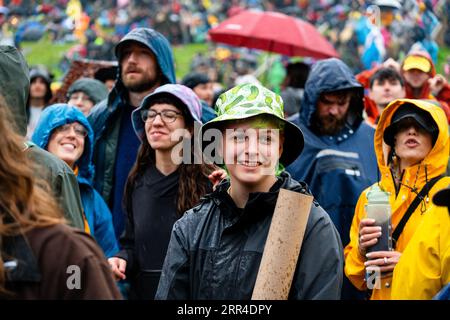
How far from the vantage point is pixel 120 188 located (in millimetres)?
6625

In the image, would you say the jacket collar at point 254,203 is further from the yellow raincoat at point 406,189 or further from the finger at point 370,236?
the yellow raincoat at point 406,189

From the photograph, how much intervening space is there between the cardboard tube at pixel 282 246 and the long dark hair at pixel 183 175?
2143 millimetres

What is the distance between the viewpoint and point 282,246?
3580mm

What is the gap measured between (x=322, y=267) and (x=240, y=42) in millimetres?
9023

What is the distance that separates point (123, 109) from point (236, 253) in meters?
3.37

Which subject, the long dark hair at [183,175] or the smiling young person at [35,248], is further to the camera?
the long dark hair at [183,175]

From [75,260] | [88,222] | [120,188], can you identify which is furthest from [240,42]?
[75,260]

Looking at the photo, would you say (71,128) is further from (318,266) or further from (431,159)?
(318,266)

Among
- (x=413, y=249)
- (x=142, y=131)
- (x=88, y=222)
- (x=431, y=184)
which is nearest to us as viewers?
(x=413, y=249)

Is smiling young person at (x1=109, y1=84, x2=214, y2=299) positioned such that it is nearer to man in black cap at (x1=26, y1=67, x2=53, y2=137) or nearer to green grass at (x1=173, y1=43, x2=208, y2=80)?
man in black cap at (x1=26, y1=67, x2=53, y2=137)

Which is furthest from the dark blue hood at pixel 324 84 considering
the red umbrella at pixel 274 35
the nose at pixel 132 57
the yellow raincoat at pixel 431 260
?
the red umbrella at pixel 274 35

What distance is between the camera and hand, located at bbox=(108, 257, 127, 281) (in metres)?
5.57

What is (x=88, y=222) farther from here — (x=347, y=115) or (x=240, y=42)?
(x=240, y=42)

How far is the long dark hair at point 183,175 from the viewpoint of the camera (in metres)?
5.76
